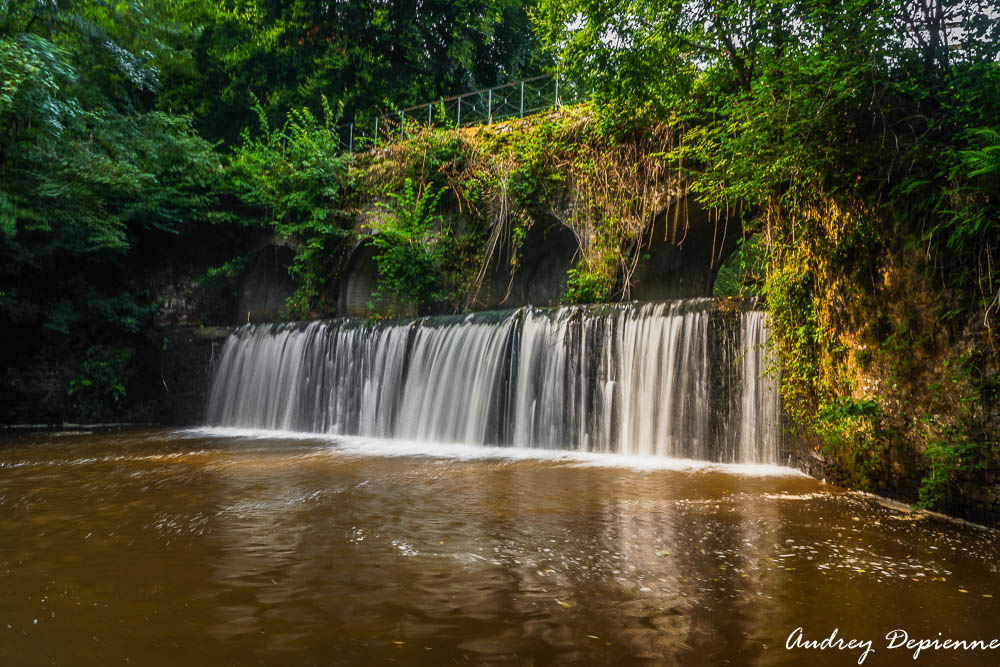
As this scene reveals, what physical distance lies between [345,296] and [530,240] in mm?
4410

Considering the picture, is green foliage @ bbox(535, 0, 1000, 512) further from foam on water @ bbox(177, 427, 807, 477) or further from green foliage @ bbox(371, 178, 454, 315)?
green foliage @ bbox(371, 178, 454, 315)

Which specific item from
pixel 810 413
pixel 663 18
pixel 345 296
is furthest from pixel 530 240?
pixel 810 413

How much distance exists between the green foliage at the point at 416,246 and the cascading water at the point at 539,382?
197cm

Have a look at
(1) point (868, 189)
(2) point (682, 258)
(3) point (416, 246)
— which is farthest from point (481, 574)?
(3) point (416, 246)

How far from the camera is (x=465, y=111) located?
16.8 meters

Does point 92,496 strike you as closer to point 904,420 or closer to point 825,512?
point 825,512

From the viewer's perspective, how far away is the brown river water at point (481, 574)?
7.39ft

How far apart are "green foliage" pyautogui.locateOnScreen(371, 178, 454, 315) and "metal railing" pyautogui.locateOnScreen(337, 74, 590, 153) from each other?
4.80 feet

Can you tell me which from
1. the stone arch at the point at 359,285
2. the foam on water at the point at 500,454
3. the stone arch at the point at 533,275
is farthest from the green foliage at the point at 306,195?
the foam on water at the point at 500,454

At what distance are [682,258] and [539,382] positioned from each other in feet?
15.2

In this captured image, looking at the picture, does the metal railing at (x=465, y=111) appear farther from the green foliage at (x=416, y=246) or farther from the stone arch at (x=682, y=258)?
the stone arch at (x=682, y=258)

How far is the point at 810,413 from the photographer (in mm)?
5410

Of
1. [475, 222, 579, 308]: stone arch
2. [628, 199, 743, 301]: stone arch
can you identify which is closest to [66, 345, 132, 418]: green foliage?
[475, 222, 579, 308]: stone arch

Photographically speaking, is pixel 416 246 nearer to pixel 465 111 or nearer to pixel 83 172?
pixel 83 172
